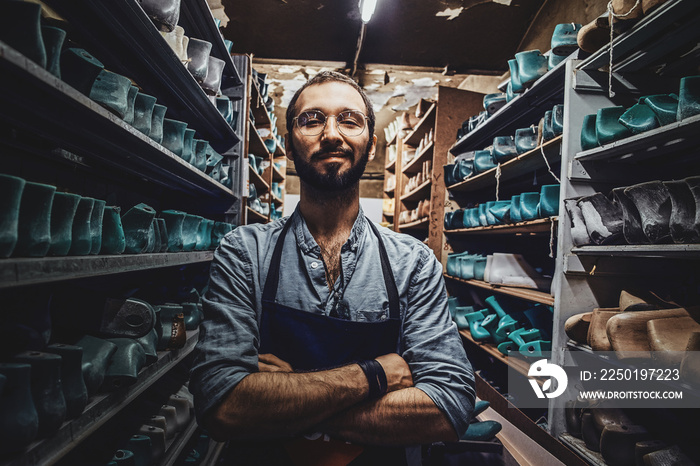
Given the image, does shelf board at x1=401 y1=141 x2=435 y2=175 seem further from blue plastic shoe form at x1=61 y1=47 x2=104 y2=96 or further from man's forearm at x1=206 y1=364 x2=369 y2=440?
man's forearm at x1=206 y1=364 x2=369 y2=440

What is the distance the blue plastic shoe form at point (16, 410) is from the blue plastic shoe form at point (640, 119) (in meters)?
2.43

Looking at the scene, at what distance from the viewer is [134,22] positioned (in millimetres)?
1449

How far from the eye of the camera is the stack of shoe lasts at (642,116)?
4.74 feet

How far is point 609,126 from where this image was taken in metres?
1.83

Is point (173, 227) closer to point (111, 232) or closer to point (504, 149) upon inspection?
point (111, 232)

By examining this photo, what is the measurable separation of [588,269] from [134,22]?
99.8 inches

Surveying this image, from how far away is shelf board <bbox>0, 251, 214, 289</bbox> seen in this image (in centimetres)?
82

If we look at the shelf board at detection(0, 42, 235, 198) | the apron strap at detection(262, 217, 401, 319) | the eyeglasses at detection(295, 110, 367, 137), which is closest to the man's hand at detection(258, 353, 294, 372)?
the apron strap at detection(262, 217, 401, 319)

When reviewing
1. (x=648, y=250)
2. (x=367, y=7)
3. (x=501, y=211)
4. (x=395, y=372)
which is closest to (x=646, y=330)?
(x=648, y=250)

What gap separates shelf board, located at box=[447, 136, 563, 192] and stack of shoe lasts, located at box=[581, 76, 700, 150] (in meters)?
0.23

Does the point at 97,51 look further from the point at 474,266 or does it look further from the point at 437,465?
the point at 474,266

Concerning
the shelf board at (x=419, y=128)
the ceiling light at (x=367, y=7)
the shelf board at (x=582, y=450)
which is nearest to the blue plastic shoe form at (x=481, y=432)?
the shelf board at (x=582, y=450)

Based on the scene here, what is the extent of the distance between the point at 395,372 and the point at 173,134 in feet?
5.20

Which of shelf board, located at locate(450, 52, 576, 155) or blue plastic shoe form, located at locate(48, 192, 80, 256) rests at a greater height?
shelf board, located at locate(450, 52, 576, 155)
